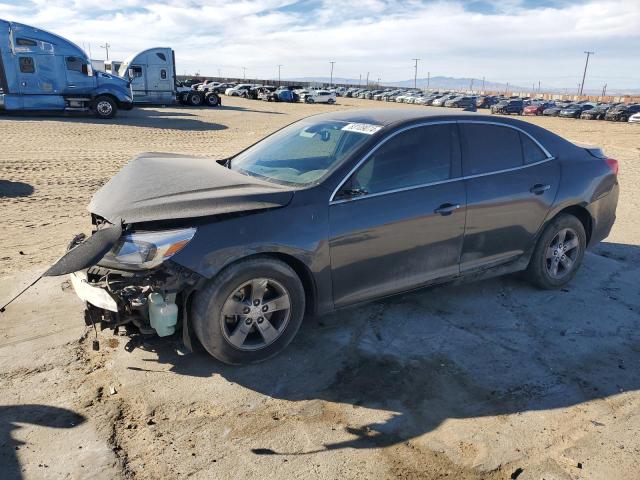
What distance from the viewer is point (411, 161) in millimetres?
3980

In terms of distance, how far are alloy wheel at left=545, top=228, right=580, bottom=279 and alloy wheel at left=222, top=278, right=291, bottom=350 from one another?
111 inches

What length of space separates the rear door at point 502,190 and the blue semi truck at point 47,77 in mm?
21045

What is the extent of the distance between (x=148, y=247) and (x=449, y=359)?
225 cm

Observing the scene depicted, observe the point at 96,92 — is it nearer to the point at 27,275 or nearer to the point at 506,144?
the point at 27,275

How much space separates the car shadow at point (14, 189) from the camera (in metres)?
8.01

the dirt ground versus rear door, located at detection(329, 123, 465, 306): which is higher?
rear door, located at detection(329, 123, 465, 306)

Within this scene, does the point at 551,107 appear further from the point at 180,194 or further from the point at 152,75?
the point at 180,194

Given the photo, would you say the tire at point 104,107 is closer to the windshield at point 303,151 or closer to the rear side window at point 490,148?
the windshield at point 303,151

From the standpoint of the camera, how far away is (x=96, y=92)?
71.2 ft

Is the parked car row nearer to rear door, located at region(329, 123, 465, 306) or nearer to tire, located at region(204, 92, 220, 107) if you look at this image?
tire, located at region(204, 92, 220, 107)

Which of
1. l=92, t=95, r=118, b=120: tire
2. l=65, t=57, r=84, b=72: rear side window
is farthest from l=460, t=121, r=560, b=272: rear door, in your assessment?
l=65, t=57, r=84, b=72: rear side window

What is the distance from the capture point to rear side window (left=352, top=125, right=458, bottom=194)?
378cm

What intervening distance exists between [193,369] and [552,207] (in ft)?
11.4

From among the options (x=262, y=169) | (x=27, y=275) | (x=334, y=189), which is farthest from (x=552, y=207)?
(x=27, y=275)
